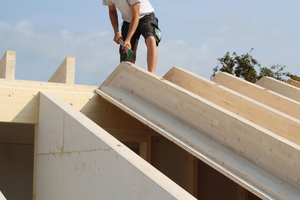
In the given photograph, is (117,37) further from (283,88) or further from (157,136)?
(283,88)

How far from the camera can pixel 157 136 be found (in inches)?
208

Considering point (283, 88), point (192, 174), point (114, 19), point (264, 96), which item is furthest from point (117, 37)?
point (283, 88)

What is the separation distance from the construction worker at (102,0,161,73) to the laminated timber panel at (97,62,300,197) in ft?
1.45

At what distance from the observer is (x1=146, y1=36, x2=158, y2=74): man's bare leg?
15.4 feet

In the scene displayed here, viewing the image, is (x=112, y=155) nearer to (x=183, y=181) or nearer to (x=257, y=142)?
(x=257, y=142)

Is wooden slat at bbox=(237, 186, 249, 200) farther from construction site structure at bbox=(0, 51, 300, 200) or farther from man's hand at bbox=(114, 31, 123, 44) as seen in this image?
man's hand at bbox=(114, 31, 123, 44)

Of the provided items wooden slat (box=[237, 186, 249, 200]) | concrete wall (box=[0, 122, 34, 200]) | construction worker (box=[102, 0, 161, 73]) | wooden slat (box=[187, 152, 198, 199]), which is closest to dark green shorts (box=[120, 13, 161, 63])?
construction worker (box=[102, 0, 161, 73])

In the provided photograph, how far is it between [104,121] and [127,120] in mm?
360

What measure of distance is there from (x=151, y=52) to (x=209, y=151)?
2.06m

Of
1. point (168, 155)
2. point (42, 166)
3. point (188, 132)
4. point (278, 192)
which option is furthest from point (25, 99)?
point (278, 192)

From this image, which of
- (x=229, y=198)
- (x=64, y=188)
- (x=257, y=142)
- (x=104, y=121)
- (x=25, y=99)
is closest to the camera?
(x=257, y=142)

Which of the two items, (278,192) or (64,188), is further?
(64,188)

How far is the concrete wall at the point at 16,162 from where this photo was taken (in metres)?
6.90

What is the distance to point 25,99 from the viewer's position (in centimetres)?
407
